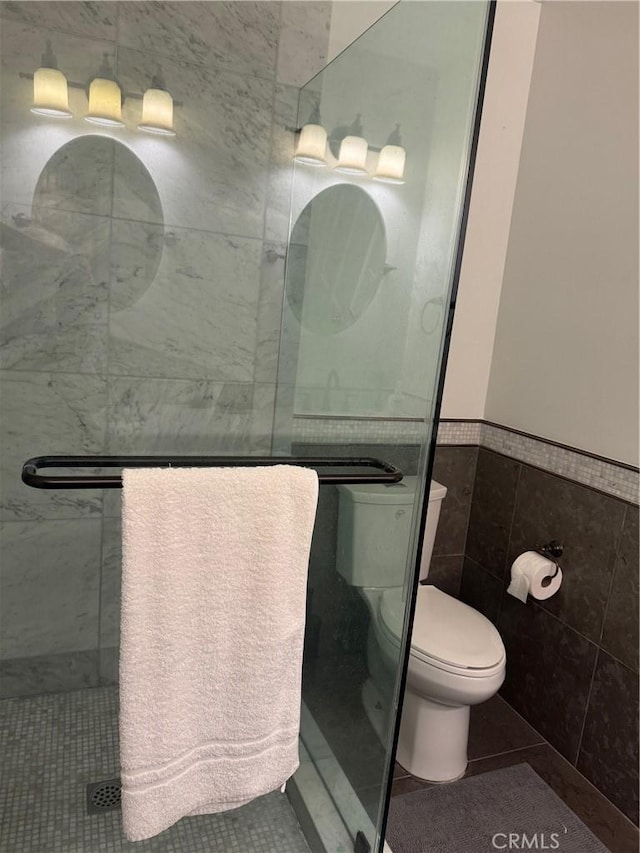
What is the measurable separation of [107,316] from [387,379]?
68 cm

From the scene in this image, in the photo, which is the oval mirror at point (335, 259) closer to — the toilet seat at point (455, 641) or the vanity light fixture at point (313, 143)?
the vanity light fixture at point (313, 143)

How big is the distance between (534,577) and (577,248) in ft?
3.62

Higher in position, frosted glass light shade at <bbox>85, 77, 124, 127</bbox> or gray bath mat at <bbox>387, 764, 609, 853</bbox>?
frosted glass light shade at <bbox>85, 77, 124, 127</bbox>

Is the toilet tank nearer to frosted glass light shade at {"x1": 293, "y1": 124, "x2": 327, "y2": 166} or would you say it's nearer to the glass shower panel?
the glass shower panel

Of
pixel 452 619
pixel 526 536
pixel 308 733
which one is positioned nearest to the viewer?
pixel 308 733

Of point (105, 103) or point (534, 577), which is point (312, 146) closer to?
point (105, 103)

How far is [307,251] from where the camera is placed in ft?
5.30

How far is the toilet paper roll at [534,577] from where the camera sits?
2.11 m

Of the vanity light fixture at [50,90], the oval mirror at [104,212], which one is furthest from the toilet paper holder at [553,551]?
the vanity light fixture at [50,90]

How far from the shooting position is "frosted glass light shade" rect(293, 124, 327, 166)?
1530 mm

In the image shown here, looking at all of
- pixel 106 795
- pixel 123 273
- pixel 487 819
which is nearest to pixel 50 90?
pixel 123 273

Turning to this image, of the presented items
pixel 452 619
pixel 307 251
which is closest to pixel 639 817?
pixel 452 619

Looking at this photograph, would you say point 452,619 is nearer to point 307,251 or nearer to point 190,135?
point 307,251

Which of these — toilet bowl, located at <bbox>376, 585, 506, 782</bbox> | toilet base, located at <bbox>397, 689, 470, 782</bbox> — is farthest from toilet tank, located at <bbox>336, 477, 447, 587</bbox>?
toilet base, located at <bbox>397, 689, 470, 782</bbox>
